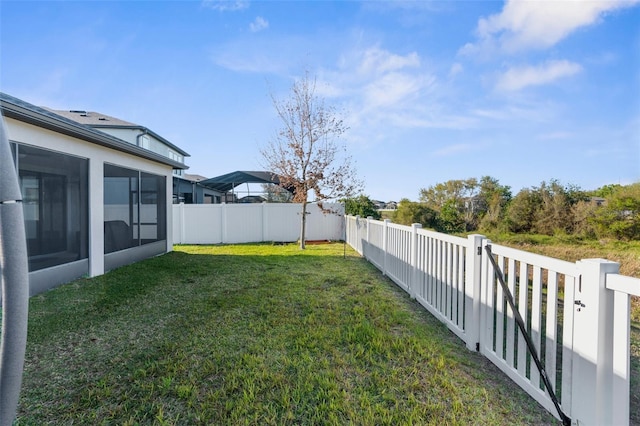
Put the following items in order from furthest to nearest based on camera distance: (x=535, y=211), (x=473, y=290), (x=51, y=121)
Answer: (x=535, y=211), (x=51, y=121), (x=473, y=290)

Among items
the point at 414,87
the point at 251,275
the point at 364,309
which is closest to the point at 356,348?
the point at 364,309

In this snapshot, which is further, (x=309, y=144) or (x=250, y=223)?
(x=250, y=223)

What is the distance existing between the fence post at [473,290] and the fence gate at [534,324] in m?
0.05

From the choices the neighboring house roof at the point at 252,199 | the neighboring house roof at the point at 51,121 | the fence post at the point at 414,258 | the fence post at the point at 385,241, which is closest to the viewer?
the neighboring house roof at the point at 51,121

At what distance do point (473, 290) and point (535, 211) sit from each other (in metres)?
12.4

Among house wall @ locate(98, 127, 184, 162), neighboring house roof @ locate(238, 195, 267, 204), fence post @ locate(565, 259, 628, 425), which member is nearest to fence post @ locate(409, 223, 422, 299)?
fence post @ locate(565, 259, 628, 425)

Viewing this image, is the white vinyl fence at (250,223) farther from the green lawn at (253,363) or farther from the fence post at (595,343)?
the fence post at (595,343)

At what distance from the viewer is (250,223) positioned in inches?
442

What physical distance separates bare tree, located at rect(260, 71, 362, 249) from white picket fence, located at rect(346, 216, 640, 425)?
6.48 metres

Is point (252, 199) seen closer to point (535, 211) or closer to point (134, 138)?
point (134, 138)

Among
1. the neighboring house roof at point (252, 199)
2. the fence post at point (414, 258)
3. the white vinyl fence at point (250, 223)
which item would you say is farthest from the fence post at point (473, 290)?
the neighboring house roof at point (252, 199)

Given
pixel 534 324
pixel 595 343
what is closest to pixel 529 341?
pixel 534 324

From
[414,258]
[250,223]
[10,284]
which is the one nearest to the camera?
[10,284]

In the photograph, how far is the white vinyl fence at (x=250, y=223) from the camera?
11.0 meters
